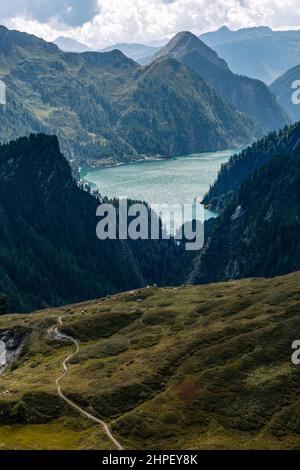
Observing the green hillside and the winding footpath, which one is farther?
the winding footpath

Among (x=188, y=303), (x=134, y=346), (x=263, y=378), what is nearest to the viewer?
(x=263, y=378)

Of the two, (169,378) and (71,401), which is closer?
(71,401)

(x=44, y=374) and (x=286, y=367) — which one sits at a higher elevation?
(x=286, y=367)

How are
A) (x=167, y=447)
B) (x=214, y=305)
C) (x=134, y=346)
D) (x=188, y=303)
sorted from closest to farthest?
(x=167, y=447) → (x=134, y=346) → (x=214, y=305) → (x=188, y=303)

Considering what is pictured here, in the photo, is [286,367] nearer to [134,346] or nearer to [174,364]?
[174,364]

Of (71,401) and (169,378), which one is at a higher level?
(169,378)

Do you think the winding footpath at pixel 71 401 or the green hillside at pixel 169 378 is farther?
the winding footpath at pixel 71 401
